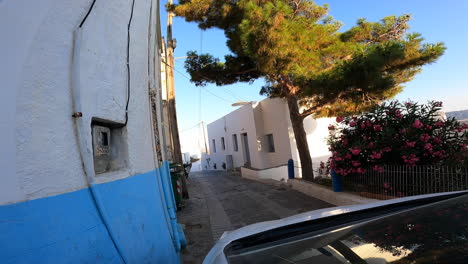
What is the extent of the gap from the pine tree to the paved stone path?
1.75 meters

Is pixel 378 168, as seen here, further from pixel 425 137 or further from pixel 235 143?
pixel 235 143

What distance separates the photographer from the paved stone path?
5431mm

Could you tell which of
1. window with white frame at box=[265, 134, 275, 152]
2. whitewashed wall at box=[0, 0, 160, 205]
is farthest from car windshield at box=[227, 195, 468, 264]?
window with white frame at box=[265, 134, 275, 152]

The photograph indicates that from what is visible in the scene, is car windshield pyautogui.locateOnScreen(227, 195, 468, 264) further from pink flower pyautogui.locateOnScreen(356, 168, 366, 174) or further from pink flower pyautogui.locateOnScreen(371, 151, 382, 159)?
pink flower pyautogui.locateOnScreen(356, 168, 366, 174)

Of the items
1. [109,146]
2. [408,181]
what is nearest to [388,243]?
[109,146]

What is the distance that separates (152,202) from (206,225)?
3.29 metres

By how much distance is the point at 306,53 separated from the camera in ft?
25.5

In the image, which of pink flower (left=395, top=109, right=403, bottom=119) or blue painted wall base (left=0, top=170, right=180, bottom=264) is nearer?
blue painted wall base (left=0, top=170, right=180, bottom=264)

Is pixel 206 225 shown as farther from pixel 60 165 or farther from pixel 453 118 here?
pixel 453 118

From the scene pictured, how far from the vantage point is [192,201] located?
390 inches

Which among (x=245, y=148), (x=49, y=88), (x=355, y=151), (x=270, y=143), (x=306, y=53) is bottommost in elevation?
(x=355, y=151)

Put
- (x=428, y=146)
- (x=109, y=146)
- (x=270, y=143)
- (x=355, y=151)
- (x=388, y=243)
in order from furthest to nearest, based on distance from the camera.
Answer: (x=270, y=143)
(x=355, y=151)
(x=428, y=146)
(x=109, y=146)
(x=388, y=243)

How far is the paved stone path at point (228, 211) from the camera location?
5431 millimetres

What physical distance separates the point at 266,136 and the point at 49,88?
14.5 meters
